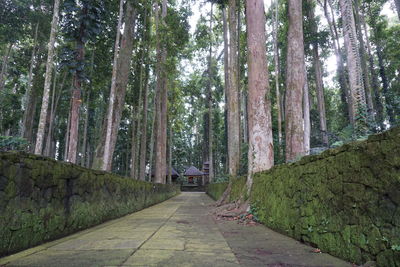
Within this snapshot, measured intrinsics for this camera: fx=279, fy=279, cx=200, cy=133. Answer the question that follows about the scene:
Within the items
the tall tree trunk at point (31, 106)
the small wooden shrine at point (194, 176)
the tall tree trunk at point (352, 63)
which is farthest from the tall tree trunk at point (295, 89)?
the small wooden shrine at point (194, 176)

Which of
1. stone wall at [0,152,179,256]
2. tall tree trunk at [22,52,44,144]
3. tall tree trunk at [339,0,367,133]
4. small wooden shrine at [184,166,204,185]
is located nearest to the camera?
stone wall at [0,152,179,256]

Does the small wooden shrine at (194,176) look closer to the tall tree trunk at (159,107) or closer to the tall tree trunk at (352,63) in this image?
the tall tree trunk at (159,107)

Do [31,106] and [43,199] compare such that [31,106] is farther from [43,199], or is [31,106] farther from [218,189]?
[43,199]

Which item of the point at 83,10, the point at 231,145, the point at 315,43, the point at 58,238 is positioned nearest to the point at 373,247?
the point at 58,238

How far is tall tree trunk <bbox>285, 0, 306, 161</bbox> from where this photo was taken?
8.15 metres

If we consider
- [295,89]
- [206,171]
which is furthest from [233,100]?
[206,171]

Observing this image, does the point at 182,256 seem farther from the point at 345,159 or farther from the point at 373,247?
the point at 345,159

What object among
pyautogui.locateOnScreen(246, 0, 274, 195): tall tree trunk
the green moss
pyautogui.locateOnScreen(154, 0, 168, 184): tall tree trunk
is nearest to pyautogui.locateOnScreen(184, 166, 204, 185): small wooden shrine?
pyautogui.locateOnScreen(154, 0, 168, 184): tall tree trunk

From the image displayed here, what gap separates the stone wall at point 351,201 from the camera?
227 centimetres

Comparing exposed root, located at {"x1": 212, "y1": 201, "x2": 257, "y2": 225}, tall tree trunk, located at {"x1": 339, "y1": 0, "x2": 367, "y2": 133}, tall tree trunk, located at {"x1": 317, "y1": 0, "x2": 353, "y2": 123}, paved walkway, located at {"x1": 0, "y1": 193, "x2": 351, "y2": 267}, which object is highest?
tall tree trunk, located at {"x1": 317, "y1": 0, "x2": 353, "y2": 123}

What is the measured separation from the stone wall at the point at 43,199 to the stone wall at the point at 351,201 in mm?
3601

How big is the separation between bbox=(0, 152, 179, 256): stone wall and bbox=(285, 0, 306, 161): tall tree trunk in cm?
532

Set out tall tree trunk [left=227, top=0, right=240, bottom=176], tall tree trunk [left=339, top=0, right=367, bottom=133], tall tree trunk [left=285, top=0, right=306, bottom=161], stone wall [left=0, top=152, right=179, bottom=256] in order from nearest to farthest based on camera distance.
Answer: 1. stone wall [left=0, top=152, right=179, bottom=256]
2. tall tree trunk [left=339, top=0, right=367, bottom=133]
3. tall tree trunk [left=285, top=0, right=306, bottom=161]
4. tall tree trunk [left=227, top=0, right=240, bottom=176]

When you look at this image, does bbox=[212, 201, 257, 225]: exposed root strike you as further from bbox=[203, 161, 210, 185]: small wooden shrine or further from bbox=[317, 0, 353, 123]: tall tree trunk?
bbox=[203, 161, 210, 185]: small wooden shrine
